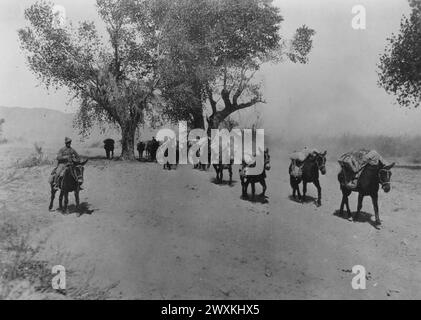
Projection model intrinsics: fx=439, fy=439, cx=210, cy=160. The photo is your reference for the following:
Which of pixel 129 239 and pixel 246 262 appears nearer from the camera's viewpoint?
pixel 246 262

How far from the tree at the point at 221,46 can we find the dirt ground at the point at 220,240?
1001 centimetres

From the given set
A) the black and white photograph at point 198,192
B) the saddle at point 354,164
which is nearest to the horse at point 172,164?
the black and white photograph at point 198,192

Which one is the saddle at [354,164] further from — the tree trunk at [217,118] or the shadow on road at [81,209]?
the tree trunk at [217,118]

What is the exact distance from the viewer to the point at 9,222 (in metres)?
13.9

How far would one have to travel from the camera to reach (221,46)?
2884 centimetres

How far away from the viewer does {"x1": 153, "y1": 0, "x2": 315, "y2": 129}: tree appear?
26.3 metres

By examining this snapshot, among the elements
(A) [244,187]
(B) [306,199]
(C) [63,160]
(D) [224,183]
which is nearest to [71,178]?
(C) [63,160]

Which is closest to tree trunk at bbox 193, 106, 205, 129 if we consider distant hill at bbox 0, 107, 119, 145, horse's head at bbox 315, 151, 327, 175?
horse's head at bbox 315, 151, 327, 175

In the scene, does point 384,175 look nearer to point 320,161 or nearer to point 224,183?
point 320,161

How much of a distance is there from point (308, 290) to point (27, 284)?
6.69m

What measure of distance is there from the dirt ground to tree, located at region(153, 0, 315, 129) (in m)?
10.0

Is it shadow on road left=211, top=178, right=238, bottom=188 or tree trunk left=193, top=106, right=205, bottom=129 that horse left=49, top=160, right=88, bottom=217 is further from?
tree trunk left=193, top=106, right=205, bottom=129

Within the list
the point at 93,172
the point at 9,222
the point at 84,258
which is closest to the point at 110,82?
the point at 93,172
